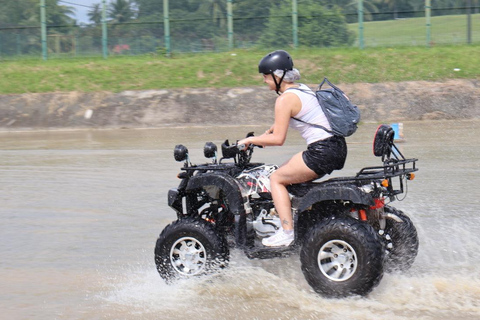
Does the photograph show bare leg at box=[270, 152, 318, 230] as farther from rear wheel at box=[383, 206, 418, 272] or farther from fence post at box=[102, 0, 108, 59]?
fence post at box=[102, 0, 108, 59]

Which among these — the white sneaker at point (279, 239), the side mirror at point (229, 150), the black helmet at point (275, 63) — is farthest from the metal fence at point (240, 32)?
the white sneaker at point (279, 239)

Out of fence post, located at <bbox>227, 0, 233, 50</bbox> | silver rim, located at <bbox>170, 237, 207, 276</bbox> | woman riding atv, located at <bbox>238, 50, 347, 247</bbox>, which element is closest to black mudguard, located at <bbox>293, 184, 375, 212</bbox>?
woman riding atv, located at <bbox>238, 50, 347, 247</bbox>

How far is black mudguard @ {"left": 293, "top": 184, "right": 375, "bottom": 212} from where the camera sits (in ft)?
19.9

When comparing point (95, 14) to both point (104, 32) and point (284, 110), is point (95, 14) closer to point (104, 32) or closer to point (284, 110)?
point (104, 32)

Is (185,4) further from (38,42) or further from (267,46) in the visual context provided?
(38,42)

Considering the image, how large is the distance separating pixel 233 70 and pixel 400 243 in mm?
19992

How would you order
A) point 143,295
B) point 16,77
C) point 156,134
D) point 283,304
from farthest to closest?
point 16,77 → point 156,134 → point 143,295 → point 283,304

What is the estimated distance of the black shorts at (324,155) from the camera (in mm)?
6238

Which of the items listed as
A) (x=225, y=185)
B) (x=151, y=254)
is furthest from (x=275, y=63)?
(x=151, y=254)

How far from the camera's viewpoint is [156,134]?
20594mm

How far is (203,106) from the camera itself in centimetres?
2347

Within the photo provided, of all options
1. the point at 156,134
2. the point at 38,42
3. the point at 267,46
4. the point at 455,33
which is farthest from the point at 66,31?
the point at 455,33

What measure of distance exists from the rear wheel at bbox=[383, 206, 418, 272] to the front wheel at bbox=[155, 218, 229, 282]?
142 centimetres

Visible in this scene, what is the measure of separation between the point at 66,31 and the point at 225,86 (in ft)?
32.3
